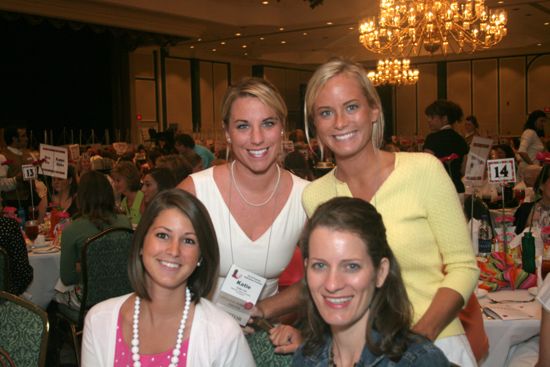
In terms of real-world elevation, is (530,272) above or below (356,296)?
below

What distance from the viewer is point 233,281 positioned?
210 centimetres

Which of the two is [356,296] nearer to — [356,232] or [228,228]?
[356,232]

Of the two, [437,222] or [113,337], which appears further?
[113,337]

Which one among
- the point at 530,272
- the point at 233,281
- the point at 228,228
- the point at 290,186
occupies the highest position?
the point at 290,186

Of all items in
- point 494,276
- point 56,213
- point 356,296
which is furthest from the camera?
point 56,213

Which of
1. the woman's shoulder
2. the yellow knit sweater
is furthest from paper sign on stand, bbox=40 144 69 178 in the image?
the woman's shoulder

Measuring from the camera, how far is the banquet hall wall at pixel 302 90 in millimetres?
15789

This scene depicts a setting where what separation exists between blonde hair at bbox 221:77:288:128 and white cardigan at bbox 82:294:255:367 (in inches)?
27.6

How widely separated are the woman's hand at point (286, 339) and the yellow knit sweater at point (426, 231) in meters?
0.35

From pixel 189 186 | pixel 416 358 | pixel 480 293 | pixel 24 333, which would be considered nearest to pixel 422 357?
pixel 416 358

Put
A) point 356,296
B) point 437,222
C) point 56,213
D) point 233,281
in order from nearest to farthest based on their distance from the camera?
point 356,296 < point 437,222 < point 233,281 < point 56,213

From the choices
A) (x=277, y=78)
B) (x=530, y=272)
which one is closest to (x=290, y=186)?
(x=530, y=272)

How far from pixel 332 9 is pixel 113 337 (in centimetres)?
1158

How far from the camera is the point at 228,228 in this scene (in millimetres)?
2301
